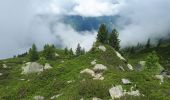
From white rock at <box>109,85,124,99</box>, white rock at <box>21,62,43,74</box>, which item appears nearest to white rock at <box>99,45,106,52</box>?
white rock at <box>21,62,43,74</box>

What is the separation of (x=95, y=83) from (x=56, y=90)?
1443 centimetres

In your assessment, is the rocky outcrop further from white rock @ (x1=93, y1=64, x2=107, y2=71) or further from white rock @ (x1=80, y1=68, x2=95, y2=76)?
white rock @ (x1=93, y1=64, x2=107, y2=71)

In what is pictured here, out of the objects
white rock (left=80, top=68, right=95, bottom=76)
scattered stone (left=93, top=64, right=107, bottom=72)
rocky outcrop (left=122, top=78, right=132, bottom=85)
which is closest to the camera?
rocky outcrop (left=122, top=78, right=132, bottom=85)

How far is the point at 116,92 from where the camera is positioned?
7750cm

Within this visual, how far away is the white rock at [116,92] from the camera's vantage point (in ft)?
248

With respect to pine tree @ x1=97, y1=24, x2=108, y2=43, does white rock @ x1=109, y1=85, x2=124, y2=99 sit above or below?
below

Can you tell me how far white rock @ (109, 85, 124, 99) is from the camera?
248ft

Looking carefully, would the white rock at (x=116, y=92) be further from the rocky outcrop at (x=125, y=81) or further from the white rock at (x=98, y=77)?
the white rock at (x=98, y=77)

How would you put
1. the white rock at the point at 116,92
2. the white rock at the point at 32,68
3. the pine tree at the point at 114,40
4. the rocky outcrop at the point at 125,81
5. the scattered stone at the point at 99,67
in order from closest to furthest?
the white rock at the point at 116,92
the rocky outcrop at the point at 125,81
the scattered stone at the point at 99,67
the pine tree at the point at 114,40
the white rock at the point at 32,68

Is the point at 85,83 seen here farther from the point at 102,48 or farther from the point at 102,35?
the point at 102,35

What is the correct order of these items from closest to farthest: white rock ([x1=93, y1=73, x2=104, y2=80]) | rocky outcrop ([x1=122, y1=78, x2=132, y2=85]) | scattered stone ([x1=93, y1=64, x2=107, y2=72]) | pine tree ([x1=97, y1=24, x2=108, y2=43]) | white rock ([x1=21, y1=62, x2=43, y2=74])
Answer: rocky outcrop ([x1=122, y1=78, x2=132, y2=85]) < white rock ([x1=93, y1=73, x2=104, y2=80]) < scattered stone ([x1=93, y1=64, x2=107, y2=72]) < pine tree ([x1=97, y1=24, x2=108, y2=43]) < white rock ([x1=21, y1=62, x2=43, y2=74])

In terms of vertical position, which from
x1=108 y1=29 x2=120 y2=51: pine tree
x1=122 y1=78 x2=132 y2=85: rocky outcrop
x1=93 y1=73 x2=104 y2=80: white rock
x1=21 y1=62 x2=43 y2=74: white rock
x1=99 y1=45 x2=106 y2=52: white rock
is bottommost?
x1=122 y1=78 x2=132 y2=85: rocky outcrop

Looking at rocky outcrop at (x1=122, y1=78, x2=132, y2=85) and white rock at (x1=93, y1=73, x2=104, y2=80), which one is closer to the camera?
rocky outcrop at (x1=122, y1=78, x2=132, y2=85)

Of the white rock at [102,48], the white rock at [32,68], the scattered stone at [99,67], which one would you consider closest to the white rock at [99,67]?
the scattered stone at [99,67]
